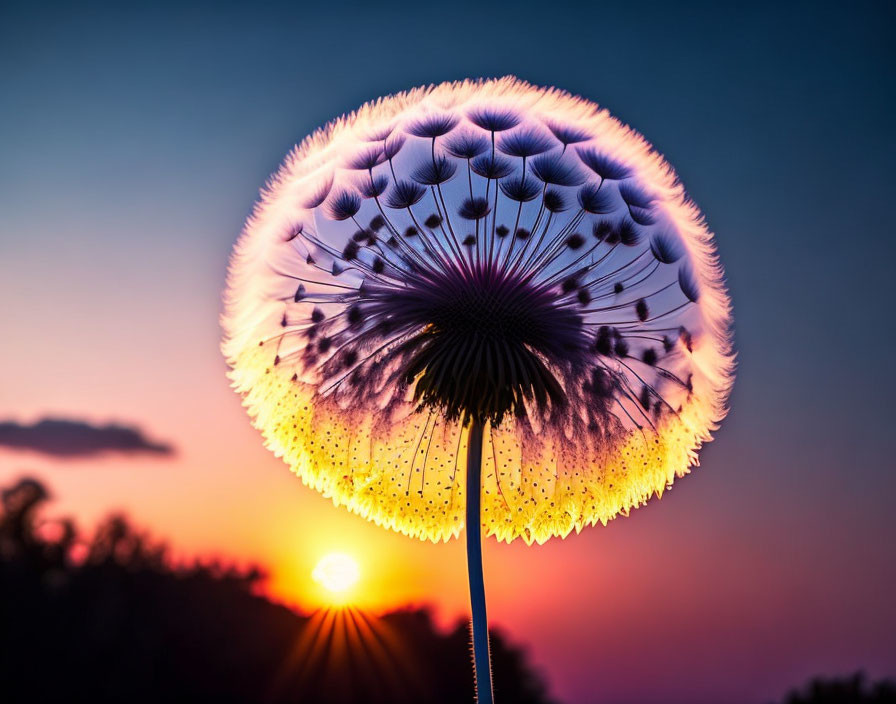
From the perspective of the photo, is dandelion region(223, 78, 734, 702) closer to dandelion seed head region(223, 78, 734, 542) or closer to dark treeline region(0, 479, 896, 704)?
dandelion seed head region(223, 78, 734, 542)

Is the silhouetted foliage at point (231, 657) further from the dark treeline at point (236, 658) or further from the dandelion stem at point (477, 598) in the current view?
the dandelion stem at point (477, 598)

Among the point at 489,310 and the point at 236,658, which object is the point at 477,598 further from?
the point at 236,658

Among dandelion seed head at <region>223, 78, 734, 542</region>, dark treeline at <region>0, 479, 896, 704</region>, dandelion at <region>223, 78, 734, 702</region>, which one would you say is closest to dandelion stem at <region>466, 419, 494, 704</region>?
dandelion at <region>223, 78, 734, 702</region>

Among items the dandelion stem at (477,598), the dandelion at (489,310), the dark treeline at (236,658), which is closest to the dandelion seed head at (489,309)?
the dandelion at (489,310)

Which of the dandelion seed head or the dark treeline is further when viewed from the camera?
the dark treeline

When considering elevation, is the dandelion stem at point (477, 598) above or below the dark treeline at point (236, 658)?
below

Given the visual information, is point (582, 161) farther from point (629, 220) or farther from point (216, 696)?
point (216, 696)

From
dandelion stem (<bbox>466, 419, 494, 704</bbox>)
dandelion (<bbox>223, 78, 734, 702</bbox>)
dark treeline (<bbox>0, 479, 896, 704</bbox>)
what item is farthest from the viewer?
dark treeline (<bbox>0, 479, 896, 704</bbox>)
